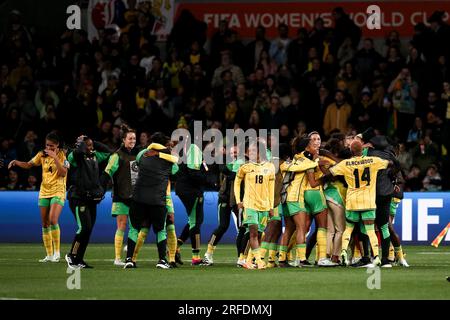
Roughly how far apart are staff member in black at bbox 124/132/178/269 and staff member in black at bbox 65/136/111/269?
2.39 ft

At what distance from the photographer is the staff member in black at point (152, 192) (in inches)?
772

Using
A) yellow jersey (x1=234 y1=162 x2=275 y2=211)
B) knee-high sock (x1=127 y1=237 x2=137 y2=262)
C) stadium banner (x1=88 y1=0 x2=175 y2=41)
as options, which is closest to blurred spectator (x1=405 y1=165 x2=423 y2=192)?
yellow jersey (x1=234 y1=162 x2=275 y2=211)

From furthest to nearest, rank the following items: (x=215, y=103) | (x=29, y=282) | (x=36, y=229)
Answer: (x=215, y=103) < (x=36, y=229) < (x=29, y=282)

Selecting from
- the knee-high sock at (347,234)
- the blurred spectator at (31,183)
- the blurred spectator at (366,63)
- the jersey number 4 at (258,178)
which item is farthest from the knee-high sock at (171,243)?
the blurred spectator at (366,63)

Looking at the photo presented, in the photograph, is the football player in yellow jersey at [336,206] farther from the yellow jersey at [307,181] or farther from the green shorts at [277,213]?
the green shorts at [277,213]

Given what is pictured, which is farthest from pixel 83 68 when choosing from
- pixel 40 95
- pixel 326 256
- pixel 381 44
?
pixel 326 256

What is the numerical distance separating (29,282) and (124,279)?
4.32 feet

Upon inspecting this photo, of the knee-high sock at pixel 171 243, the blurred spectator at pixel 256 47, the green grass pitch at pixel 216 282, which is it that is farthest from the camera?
the blurred spectator at pixel 256 47

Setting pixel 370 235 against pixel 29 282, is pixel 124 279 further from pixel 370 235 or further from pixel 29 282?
pixel 370 235

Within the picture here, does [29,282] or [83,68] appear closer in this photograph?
[29,282]

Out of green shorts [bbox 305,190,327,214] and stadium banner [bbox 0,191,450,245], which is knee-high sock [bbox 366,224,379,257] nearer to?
green shorts [bbox 305,190,327,214]

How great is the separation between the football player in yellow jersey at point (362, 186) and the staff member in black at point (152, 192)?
2735 millimetres

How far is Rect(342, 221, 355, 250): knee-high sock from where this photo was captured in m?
20.2

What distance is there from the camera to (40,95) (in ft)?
102
